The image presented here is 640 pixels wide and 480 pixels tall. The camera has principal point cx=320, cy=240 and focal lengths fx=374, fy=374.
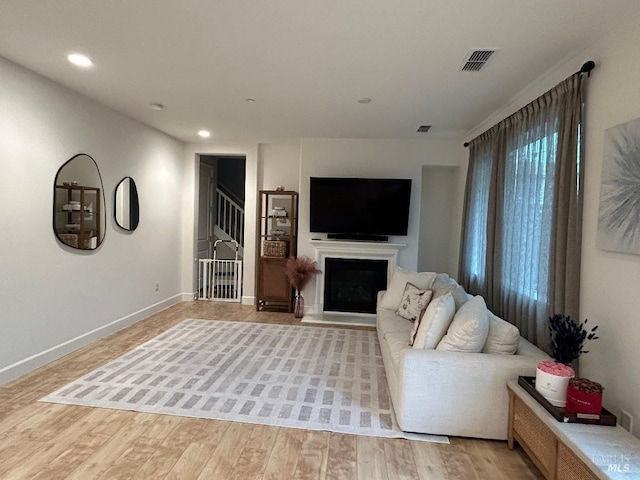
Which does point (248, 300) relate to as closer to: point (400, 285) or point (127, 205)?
point (127, 205)

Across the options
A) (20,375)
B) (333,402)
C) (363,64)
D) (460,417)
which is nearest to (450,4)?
(363,64)

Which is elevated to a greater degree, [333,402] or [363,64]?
[363,64]

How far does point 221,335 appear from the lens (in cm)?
445

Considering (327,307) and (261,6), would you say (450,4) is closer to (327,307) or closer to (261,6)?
(261,6)

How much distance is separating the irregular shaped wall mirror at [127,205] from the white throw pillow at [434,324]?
12.2ft

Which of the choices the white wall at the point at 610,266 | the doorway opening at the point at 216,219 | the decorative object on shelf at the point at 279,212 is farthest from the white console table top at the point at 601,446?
the doorway opening at the point at 216,219

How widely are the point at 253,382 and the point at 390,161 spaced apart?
370 cm

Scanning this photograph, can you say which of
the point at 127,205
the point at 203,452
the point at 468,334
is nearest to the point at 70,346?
the point at 127,205

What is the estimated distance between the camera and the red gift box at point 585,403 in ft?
6.14

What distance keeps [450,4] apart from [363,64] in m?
0.90

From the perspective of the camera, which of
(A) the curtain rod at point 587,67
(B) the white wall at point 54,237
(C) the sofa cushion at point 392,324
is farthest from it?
(C) the sofa cushion at point 392,324

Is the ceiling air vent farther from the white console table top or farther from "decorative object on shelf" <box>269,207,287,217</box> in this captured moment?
"decorative object on shelf" <box>269,207,287,217</box>

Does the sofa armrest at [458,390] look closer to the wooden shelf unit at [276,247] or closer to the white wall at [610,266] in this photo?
the white wall at [610,266]

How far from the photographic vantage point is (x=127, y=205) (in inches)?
183
